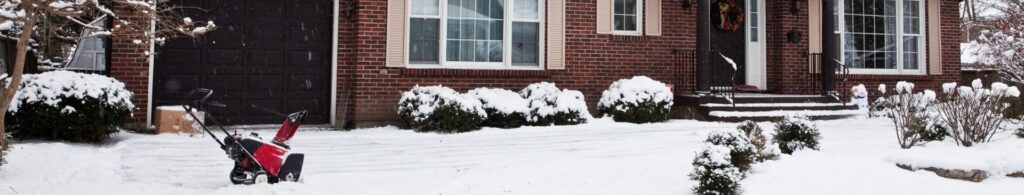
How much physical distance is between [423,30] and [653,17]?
3.64m

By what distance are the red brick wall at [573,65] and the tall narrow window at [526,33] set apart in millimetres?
302

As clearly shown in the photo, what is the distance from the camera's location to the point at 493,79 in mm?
11086

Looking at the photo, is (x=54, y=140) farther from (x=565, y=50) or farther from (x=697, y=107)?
(x=697, y=107)

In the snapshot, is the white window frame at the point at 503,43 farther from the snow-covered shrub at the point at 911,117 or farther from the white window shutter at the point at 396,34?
the snow-covered shrub at the point at 911,117

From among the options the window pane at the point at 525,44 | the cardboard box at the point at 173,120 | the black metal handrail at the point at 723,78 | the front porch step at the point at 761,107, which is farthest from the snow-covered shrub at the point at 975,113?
the cardboard box at the point at 173,120

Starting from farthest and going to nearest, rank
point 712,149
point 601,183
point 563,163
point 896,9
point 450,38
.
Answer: point 896,9 → point 450,38 → point 563,163 → point 601,183 → point 712,149

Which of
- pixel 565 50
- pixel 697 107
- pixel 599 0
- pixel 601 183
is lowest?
pixel 601 183

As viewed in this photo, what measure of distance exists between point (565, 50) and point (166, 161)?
6.05 metres

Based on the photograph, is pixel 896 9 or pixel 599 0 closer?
pixel 599 0

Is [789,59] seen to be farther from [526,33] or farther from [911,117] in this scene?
[911,117]

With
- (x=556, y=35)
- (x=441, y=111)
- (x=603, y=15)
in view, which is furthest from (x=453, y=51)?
(x=603, y=15)

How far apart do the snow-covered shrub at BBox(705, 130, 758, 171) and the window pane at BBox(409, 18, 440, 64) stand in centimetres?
586

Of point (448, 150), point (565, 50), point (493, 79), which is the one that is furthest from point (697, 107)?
point (448, 150)

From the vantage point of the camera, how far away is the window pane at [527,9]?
11320 mm
